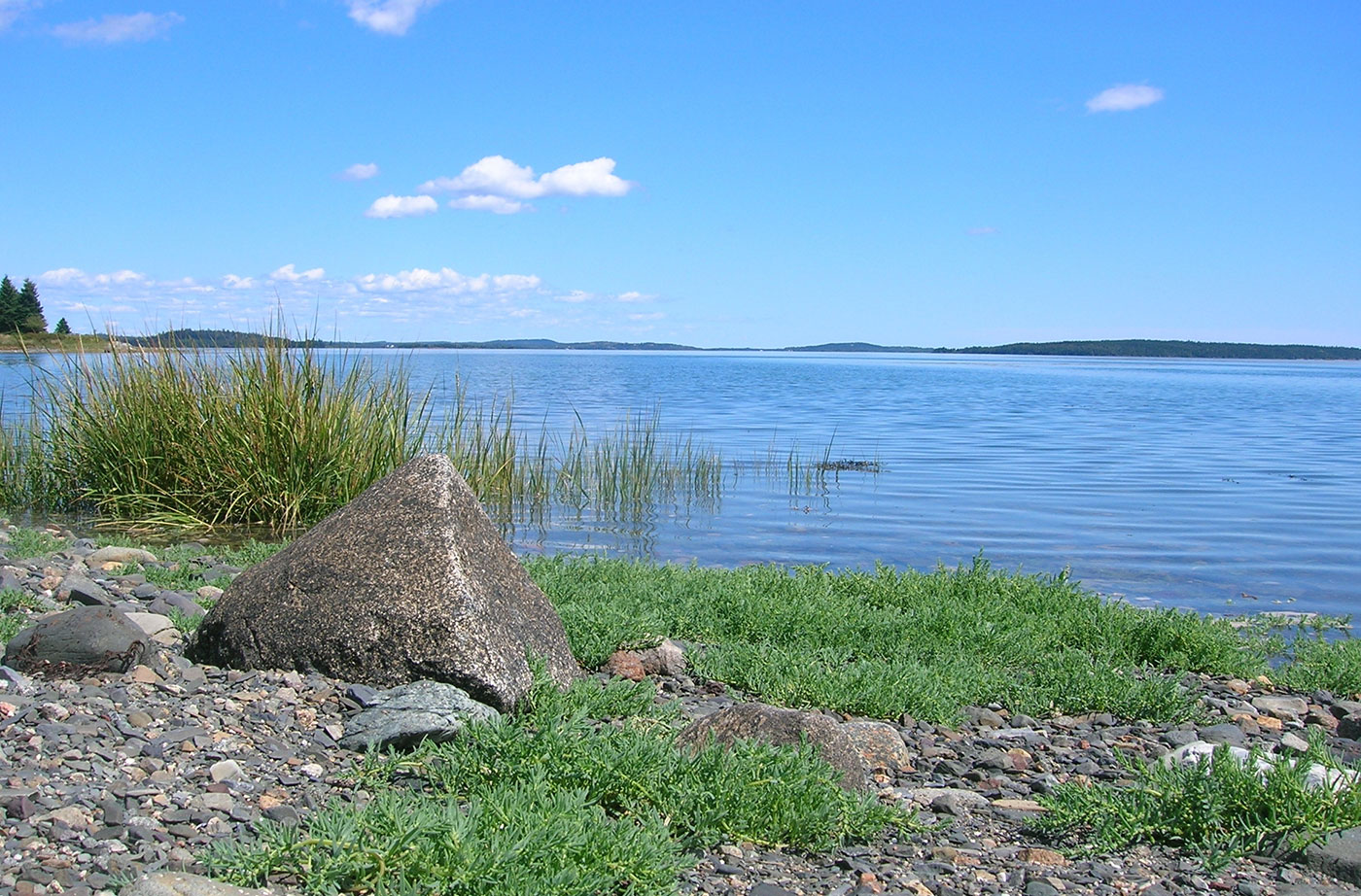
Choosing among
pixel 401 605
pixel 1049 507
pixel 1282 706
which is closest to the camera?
pixel 401 605

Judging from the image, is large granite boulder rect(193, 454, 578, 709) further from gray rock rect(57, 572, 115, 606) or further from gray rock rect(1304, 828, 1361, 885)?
gray rock rect(1304, 828, 1361, 885)

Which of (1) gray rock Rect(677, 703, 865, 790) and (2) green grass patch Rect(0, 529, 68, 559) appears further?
(2) green grass patch Rect(0, 529, 68, 559)

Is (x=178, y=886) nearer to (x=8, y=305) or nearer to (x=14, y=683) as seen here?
(x=14, y=683)

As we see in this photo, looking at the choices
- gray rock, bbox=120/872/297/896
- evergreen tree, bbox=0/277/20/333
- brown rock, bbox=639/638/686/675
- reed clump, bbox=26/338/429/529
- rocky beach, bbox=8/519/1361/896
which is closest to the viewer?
gray rock, bbox=120/872/297/896

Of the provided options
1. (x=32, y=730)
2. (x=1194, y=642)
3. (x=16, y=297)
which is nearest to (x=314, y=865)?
(x=32, y=730)

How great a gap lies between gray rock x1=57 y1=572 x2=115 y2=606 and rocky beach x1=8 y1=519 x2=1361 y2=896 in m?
0.48

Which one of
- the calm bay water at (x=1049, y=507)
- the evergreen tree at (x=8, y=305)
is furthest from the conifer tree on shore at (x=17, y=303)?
the calm bay water at (x=1049, y=507)

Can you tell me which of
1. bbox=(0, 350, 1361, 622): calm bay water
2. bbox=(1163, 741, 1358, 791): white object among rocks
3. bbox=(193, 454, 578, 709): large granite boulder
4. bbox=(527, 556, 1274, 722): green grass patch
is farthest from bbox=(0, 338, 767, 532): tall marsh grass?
bbox=(1163, 741, 1358, 791): white object among rocks

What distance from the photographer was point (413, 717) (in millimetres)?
4020

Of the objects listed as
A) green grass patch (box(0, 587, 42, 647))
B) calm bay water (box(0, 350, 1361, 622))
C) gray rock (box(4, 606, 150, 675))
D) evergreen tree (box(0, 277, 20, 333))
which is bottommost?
calm bay water (box(0, 350, 1361, 622))

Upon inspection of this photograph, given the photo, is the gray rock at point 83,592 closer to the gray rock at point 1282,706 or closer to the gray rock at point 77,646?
the gray rock at point 77,646

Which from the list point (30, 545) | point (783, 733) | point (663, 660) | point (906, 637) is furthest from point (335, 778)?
point (30, 545)

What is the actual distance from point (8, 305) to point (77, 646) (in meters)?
60.9

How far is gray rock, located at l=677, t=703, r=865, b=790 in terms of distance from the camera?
3938 millimetres
